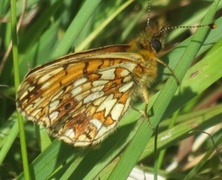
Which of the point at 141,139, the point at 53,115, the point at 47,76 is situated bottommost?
the point at 141,139

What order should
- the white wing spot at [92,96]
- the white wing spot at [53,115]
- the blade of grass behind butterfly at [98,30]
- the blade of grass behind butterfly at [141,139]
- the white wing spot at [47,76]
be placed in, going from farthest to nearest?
the blade of grass behind butterfly at [98,30] < the white wing spot at [92,96] < the white wing spot at [53,115] < the white wing spot at [47,76] < the blade of grass behind butterfly at [141,139]

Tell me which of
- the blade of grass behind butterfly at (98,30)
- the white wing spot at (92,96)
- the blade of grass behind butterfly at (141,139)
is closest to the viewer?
the blade of grass behind butterfly at (141,139)

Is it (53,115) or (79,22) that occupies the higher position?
(79,22)

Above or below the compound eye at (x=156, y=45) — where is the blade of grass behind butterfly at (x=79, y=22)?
above

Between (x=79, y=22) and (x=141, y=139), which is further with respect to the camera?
(x=79, y=22)

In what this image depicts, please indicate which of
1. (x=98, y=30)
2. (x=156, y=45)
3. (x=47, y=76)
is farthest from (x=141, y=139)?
(x=98, y=30)

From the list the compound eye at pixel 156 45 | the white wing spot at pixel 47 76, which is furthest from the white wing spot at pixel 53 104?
the compound eye at pixel 156 45

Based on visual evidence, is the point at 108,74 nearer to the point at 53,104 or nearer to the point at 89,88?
the point at 89,88

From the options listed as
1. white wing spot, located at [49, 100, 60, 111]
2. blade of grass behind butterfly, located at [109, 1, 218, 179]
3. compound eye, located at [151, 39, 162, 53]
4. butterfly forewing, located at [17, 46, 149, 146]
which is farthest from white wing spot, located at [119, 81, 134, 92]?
blade of grass behind butterfly, located at [109, 1, 218, 179]

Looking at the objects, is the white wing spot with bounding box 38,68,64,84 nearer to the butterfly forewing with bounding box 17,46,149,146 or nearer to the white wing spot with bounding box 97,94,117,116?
the butterfly forewing with bounding box 17,46,149,146

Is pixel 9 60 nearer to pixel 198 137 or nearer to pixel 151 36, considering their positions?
pixel 151 36

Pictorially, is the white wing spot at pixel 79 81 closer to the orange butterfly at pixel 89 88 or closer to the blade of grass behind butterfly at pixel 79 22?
the orange butterfly at pixel 89 88

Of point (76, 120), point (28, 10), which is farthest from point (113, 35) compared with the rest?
point (76, 120)
